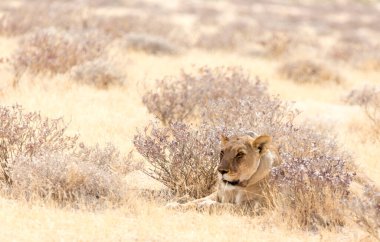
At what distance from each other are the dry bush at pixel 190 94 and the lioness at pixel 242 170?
4.45m

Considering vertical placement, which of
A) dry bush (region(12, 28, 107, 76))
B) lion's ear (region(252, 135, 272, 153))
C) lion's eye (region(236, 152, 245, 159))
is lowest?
dry bush (region(12, 28, 107, 76))

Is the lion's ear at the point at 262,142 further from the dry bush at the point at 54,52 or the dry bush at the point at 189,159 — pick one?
the dry bush at the point at 54,52

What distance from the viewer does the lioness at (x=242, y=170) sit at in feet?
21.1

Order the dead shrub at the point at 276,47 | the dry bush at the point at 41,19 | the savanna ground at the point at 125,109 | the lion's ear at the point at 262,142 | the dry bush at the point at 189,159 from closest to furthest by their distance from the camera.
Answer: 1. the savanna ground at the point at 125,109
2. the lion's ear at the point at 262,142
3. the dry bush at the point at 189,159
4. the dry bush at the point at 41,19
5. the dead shrub at the point at 276,47

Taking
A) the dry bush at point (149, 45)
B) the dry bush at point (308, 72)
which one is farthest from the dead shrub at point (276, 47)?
the dry bush at point (308, 72)

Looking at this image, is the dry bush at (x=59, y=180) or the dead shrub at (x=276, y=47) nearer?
the dry bush at (x=59, y=180)

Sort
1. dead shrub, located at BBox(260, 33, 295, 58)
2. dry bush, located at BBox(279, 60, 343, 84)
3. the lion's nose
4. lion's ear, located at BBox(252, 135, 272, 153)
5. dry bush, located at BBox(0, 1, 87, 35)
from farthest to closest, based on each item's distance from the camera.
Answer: dead shrub, located at BBox(260, 33, 295, 58)
dry bush, located at BBox(0, 1, 87, 35)
dry bush, located at BBox(279, 60, 343, 84)
lion's ear, located at BBox(252, 135, 272, 153)
the lion's nose

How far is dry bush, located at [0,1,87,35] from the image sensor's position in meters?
18.7

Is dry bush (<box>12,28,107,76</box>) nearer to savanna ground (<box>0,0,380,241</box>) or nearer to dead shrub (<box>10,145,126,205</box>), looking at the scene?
savanna ground (<box>0,0,380,241</box>)

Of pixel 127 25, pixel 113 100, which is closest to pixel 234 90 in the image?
pixel 113 100

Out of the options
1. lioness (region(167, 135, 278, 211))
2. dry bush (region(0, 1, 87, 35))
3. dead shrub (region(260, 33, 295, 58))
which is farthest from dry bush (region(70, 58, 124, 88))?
dead shrub (region(260, 33, 295, 58))

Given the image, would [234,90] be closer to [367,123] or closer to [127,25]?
[367,123]

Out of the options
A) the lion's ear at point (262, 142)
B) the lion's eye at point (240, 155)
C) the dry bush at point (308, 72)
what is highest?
the lion's ear at point (262, 142)

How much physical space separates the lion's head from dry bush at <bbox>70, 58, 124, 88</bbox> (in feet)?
24.3
